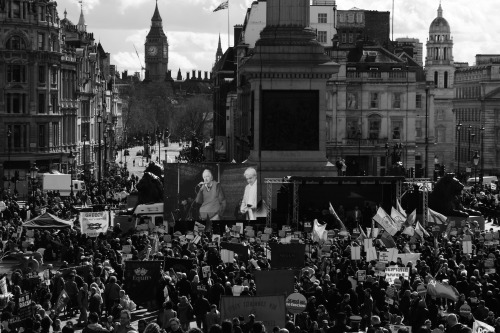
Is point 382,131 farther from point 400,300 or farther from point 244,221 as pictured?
point 400,300

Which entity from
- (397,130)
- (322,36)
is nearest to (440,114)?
(322,36)

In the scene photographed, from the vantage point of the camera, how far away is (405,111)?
102 meters

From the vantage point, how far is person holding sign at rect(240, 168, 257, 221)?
51.1m

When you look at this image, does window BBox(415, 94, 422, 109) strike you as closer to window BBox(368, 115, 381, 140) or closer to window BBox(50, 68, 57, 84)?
window BBox(368, 115, 381, 140)

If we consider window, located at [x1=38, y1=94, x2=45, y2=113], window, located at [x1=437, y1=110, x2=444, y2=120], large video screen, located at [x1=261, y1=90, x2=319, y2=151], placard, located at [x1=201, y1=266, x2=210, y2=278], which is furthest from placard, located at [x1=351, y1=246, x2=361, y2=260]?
window, located at [x1=437, y1=110, x2=444, y2=120]

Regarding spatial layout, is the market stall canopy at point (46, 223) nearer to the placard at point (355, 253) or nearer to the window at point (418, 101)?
the placard at point (355, 253)

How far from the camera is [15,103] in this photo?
94750 mm

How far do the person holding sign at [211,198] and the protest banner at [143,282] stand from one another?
18.6m

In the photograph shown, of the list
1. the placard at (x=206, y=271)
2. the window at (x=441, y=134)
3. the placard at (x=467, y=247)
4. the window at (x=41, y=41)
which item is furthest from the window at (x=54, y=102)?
the placard at (x=206, y=271)

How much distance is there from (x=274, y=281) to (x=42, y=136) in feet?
223

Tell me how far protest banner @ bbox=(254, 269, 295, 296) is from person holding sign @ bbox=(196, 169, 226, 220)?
2051 cm

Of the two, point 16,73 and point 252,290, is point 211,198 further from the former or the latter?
point 16,73

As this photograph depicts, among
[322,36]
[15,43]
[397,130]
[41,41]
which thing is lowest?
[397,130]

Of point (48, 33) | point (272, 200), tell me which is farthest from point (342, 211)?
point (48, 33)
